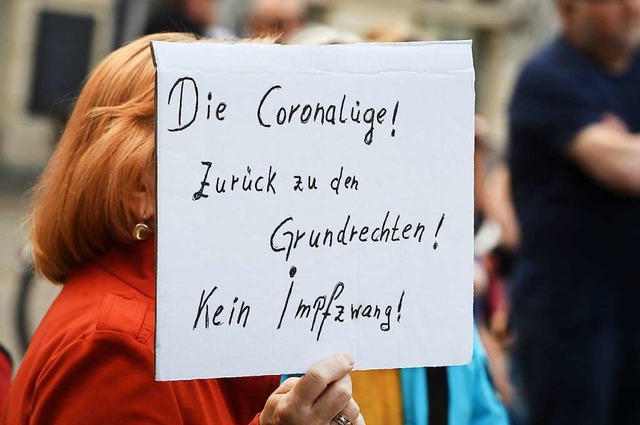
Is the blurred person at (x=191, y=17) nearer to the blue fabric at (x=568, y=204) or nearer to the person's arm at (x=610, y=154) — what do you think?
the blue fabric at (x=568, y=204)

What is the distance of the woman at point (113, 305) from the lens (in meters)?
1.75

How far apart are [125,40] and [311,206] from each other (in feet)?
16.6

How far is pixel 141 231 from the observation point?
187cm

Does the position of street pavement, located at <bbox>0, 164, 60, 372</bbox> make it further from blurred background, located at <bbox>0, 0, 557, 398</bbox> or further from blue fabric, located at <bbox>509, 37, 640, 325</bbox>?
blue fabric, located at <bbox>509, 37, 640, 325</bbox>

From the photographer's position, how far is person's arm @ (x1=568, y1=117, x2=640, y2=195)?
3492 millimetres

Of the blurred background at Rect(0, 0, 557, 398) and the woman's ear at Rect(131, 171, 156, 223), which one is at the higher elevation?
the blurred background at Rect(0, 0, 557, 398)

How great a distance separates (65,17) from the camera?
12570 mm

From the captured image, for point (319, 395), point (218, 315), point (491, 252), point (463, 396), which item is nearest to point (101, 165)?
point (218, 315)

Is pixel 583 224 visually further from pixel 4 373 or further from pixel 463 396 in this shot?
pixel 4 373

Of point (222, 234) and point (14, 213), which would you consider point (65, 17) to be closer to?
point (14, 213)

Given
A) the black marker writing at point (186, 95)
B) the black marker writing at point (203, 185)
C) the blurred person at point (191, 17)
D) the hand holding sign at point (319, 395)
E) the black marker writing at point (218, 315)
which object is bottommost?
the hand holding sign at point (319, 395)

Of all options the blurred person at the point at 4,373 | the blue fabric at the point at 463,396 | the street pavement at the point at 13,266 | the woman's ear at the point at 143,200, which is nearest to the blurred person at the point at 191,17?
the street pavement at the point at 13,266

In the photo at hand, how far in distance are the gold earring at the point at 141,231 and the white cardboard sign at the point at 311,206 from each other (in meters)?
0.21

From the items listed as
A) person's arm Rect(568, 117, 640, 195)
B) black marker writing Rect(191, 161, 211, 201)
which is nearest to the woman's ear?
black marker writing Rect(191, 161, 211, 201)
